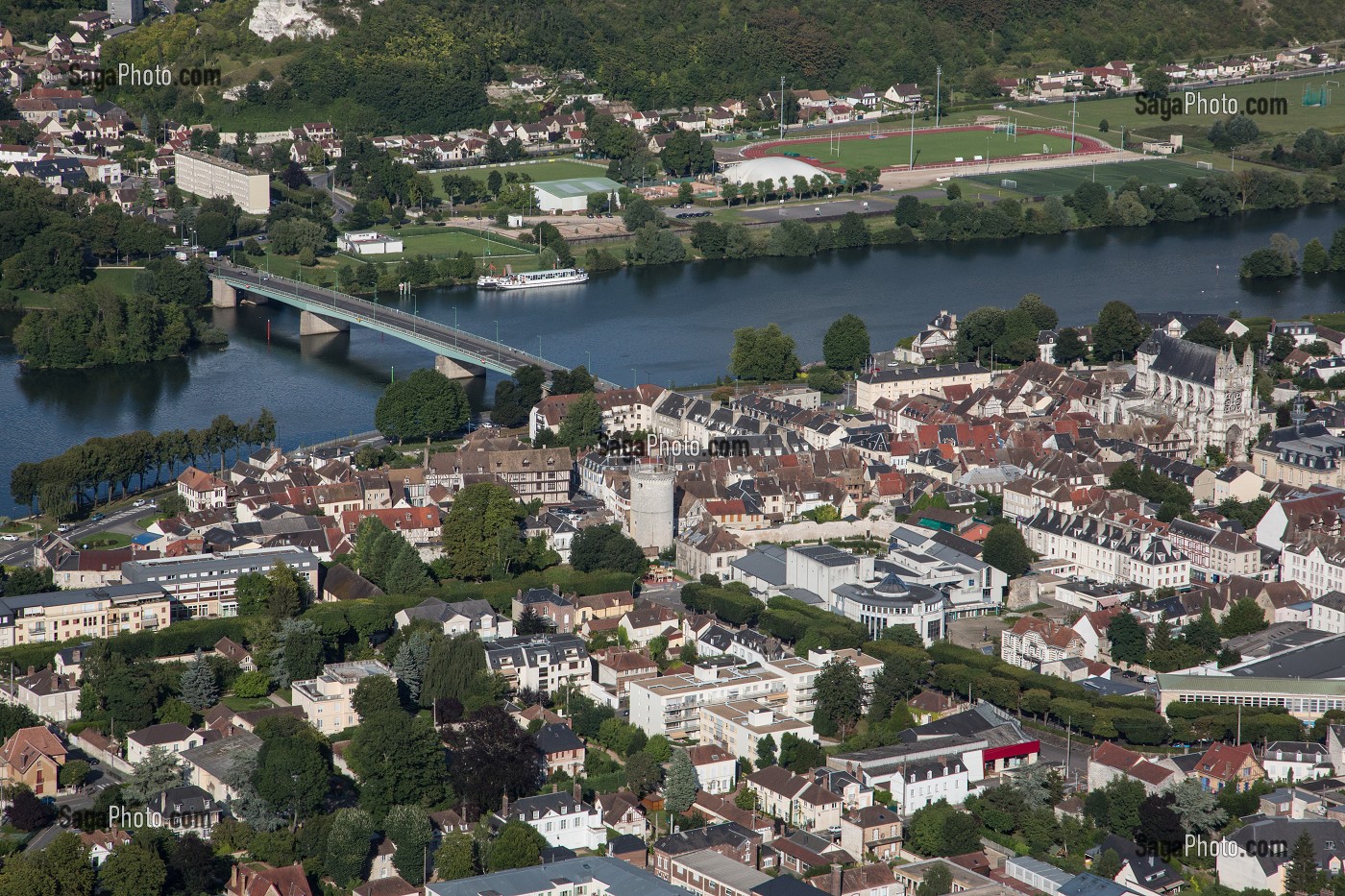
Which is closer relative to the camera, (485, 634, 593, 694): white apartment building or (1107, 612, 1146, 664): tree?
(485, 634, 593, 694): white apartment building

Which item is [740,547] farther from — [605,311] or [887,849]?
[605,311]

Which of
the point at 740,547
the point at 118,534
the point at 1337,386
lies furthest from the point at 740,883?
the point at 1337,386

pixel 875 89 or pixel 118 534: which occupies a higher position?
pixel 875 89

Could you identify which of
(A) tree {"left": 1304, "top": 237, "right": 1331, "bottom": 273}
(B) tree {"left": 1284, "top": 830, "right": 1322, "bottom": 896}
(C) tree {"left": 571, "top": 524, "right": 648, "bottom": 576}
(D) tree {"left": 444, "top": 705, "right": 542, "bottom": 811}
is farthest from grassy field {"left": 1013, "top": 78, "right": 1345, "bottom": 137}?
(B) tree {"left": 1284, "top": 830, "right": 1322, "bottom": 896}

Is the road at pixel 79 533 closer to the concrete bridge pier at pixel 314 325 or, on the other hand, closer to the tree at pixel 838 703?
the tree at pixel 838 703

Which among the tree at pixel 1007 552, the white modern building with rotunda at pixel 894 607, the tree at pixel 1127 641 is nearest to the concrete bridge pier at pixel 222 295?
the tree at pixel 1007 552

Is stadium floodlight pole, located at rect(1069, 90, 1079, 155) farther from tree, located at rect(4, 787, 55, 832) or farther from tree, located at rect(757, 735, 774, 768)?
tree, located at rect(4, 787, 55, 832)
